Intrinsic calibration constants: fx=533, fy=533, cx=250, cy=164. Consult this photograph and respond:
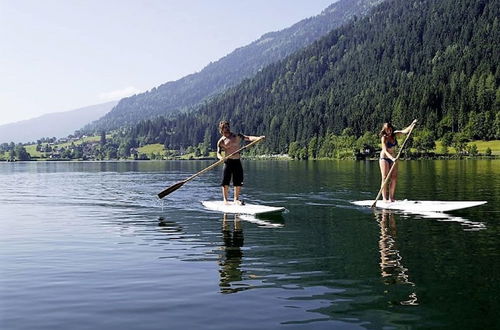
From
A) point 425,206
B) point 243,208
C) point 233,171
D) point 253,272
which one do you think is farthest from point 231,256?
point 425,206

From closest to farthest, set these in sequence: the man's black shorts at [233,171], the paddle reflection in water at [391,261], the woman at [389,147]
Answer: the paddle reflection in water at [391,261]
the man's black shorts at [233,171]
the woman at [389,147]

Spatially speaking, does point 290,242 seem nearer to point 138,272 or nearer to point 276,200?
point 138,272

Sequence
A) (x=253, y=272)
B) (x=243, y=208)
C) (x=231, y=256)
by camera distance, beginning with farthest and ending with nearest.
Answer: (x=243, y=208), (x=231, y=256), (x=253, y=272)

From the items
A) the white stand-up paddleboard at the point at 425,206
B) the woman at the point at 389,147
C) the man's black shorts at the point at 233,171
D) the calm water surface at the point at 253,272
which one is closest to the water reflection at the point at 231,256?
the calm water surface at the point at 253,272

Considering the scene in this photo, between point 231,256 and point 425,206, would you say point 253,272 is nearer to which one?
point 231,256

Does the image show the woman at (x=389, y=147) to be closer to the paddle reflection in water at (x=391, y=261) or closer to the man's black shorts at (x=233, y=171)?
the paddle reflection in water at (x=391, y=261)

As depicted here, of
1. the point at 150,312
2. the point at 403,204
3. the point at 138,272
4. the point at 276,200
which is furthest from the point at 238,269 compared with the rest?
the point at 276,200

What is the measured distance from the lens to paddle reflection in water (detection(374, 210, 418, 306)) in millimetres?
12821

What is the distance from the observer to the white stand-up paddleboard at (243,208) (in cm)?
2639

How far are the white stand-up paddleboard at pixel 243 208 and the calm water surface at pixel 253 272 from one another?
1.71 ft

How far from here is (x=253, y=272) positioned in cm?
1438

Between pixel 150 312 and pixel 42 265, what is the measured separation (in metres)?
6.50

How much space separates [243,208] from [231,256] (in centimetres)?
1079

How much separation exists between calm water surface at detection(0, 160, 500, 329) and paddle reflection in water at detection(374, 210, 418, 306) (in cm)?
3
